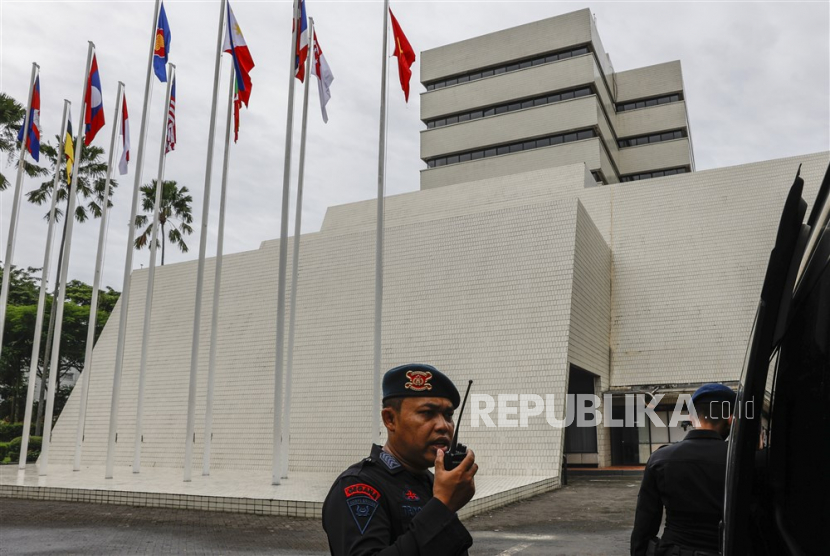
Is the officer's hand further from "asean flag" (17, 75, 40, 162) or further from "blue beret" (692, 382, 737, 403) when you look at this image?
"asean flag" (17, 75, 40, 162)

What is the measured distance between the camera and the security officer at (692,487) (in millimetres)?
3510

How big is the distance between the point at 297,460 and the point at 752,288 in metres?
15.8

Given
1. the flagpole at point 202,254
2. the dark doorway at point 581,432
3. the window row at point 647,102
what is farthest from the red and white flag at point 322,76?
the window row at point 647,102

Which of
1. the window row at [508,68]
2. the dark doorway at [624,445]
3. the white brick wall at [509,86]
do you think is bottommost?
the dark doorway at [624,445]

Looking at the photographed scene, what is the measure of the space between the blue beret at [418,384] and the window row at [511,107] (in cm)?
4261

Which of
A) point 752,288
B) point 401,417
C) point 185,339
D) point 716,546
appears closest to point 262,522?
point 716,546

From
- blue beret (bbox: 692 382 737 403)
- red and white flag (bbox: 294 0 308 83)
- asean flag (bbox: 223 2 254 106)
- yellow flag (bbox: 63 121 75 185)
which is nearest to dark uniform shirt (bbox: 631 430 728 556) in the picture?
blue beret (bbox: 692 382 737 403)

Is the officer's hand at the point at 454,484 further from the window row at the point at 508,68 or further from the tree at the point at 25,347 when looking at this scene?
the window row at the point at 508,68

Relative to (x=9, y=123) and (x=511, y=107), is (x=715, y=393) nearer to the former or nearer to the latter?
(x=9, y=123)

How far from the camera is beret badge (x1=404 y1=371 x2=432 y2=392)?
226cm

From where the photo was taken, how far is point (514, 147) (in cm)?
4344

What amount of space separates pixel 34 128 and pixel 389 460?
19347 mm

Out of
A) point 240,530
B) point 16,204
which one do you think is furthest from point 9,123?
point 240,530

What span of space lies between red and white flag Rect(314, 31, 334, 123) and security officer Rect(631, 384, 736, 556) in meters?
12.8
